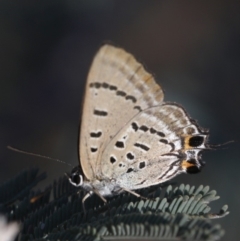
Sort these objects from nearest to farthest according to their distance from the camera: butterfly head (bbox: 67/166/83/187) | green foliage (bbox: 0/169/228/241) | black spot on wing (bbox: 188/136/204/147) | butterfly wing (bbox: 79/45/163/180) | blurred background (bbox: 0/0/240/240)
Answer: green foliage (bbox: 0/169/228/241)
butterfly wing (bbox: 79/45/163/180)
butterfly head (bbox: 67/166/83/187)
black spot on wing (bbox: 188/136/204/147)
blurred background (bbox: 0/0/240/240)

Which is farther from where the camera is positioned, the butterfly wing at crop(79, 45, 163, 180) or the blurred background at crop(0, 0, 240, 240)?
the blurred background at crop(0, 0, 240, 240)

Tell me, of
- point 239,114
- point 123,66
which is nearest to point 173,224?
point 123,66

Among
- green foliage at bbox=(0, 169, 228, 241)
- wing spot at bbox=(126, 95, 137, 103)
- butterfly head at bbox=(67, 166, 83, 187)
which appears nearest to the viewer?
green foliage at bbox=(0, 169, 228, 241)

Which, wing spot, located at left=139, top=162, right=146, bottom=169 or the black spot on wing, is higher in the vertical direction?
the black spot on wing

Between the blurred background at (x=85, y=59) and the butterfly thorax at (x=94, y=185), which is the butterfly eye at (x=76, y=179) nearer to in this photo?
Result: the butterfly thorax at (x=94, y=185)

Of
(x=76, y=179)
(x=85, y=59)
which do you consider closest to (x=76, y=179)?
(x=76, y=179)

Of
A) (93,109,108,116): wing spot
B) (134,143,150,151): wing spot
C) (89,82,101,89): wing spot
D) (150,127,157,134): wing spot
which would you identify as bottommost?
(93,109,108,116): wing spot

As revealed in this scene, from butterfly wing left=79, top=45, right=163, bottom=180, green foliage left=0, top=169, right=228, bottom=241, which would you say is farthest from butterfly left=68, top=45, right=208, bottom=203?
green foliage left=0, top=169, right=228, bottom=241

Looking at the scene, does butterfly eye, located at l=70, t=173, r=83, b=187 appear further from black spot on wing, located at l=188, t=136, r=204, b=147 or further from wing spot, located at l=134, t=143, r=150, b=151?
black spot on wing, located at l=188, t=136, r=204, b=147
